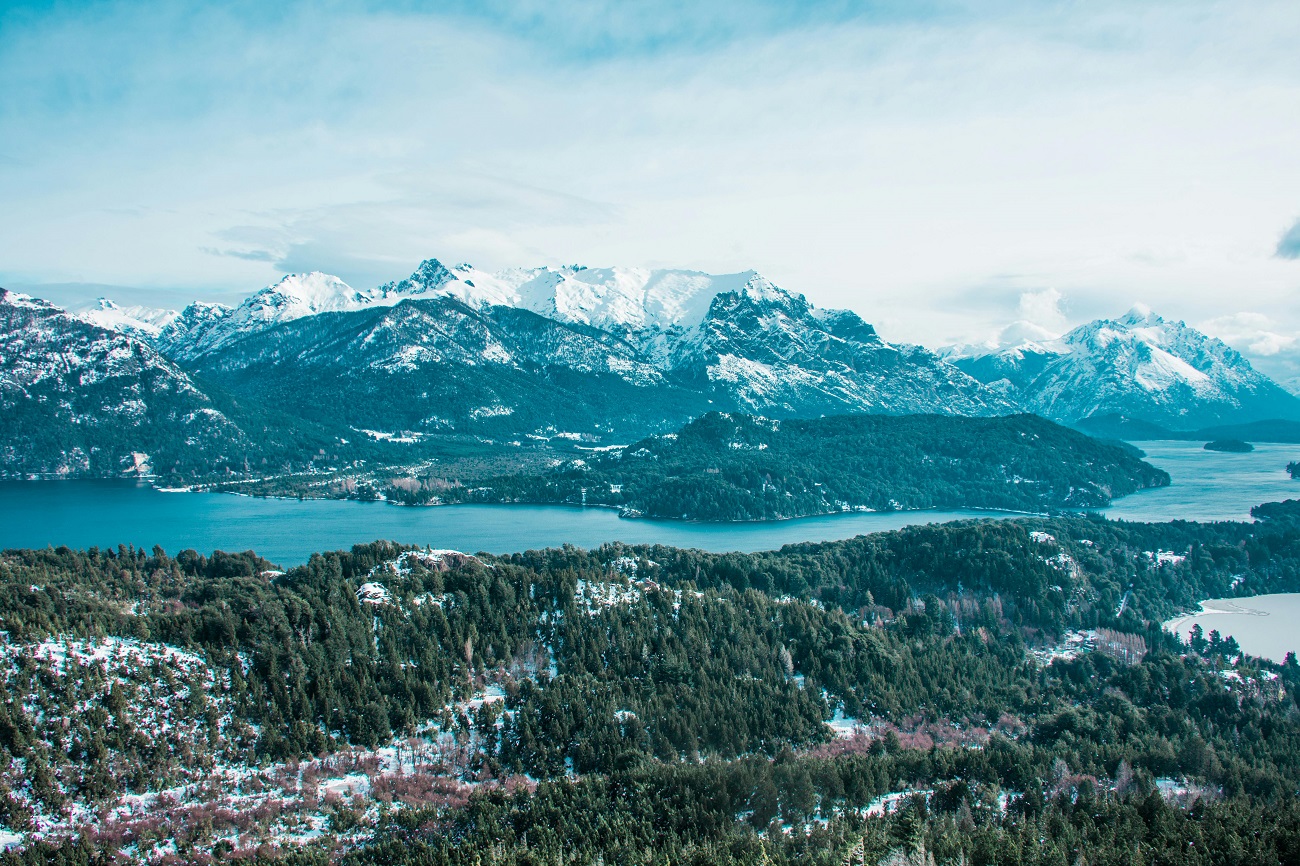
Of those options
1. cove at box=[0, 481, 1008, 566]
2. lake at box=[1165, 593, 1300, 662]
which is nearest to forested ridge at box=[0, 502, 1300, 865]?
lake at box=[1165, 593, 1300, 662]

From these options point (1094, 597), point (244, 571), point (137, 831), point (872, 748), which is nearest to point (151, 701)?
point (137, 831)

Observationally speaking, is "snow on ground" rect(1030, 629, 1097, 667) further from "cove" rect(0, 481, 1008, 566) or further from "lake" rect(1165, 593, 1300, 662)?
"cove" rect(0, 481, 1008, 566)

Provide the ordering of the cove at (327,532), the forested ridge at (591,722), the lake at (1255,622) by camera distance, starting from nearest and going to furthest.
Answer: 1. the forested ridge at (591,722)
2. the lake at (1255,622)
3. the cove at (327,532)

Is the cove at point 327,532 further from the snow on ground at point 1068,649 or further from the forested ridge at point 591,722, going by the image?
the snow on ground at point 1068,649

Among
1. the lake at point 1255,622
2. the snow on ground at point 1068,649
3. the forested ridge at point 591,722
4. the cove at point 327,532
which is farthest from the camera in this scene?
the cove at point 327,532

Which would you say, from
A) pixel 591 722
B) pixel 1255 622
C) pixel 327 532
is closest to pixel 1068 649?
pixel 1255 622

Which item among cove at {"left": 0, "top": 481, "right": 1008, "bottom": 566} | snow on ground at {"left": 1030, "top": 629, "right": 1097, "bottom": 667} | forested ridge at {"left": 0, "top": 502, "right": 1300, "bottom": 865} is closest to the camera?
forested ridge at {"left": 0, "top": 502, "right": 1300, "bottom": 865}

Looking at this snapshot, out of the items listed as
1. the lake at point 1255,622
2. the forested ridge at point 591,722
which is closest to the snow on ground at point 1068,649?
the forested ridge at point 591,722

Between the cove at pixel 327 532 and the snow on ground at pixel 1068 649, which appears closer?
the snow on ground at pixel 1068 649
